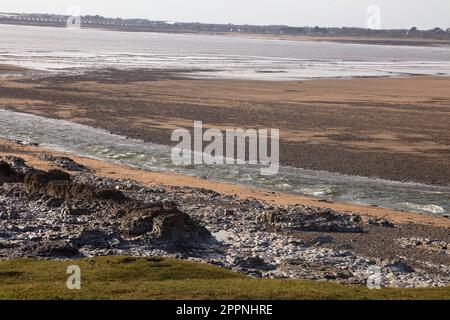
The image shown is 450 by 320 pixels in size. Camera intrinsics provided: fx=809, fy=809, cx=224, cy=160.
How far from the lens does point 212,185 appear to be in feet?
108

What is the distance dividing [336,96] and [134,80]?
2153 centimetres

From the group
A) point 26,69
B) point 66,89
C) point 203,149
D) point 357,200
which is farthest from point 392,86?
point 357,200

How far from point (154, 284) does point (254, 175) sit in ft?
62.9

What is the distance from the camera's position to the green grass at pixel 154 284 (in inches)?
620

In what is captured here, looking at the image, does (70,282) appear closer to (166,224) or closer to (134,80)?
(166,224)

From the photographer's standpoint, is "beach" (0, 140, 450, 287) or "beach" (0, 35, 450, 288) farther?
"beach" (0, 35, 450, 288)

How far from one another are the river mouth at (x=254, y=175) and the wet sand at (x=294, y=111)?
1.42 m

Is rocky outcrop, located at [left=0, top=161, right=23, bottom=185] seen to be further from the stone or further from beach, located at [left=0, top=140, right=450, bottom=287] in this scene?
the stone

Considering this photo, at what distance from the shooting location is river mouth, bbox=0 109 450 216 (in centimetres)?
3197

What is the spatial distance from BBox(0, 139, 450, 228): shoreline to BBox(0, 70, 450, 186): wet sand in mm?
5987

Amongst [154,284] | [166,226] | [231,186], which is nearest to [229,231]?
[166,226]

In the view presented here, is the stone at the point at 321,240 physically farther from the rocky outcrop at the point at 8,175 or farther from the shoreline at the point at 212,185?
the rocky outcrop at the point at 8,175

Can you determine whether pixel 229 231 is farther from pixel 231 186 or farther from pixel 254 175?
pixel 254 175

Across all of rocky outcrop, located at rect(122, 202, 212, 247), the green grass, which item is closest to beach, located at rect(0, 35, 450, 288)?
rocky outcrop, located at rect(122, 202, 212, 247)
